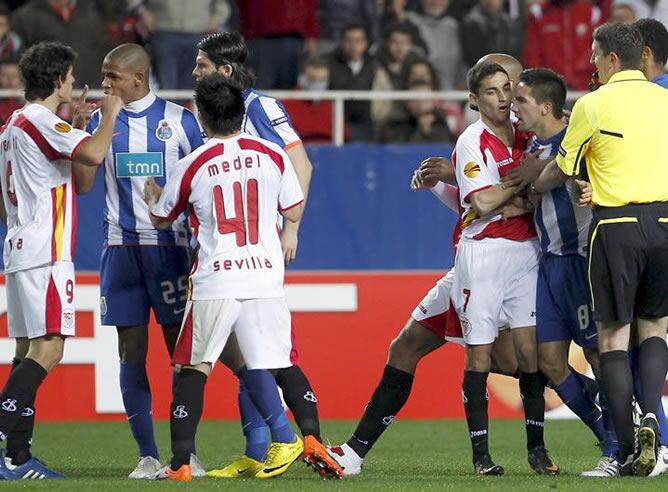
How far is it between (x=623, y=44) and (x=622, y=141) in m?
0.52

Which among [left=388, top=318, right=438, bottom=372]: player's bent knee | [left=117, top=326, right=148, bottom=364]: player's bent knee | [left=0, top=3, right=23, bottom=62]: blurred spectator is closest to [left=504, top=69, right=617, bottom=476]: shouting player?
[left=388, top=318, right=438, bottom=372]: player's bent knee

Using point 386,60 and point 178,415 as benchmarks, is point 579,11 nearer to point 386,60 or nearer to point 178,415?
point 386,60

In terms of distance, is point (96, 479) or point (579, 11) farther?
point (579, 11)

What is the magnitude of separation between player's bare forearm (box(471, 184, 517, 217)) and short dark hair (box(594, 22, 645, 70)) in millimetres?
879

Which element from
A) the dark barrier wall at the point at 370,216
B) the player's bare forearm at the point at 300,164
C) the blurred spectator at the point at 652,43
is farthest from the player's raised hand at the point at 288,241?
the dark barrier wall at the point at 370,216

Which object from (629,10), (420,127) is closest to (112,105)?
(420,127)

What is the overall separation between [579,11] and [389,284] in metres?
4.27

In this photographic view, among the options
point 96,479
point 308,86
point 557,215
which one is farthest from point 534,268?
point 308,86

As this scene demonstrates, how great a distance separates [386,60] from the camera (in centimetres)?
1455

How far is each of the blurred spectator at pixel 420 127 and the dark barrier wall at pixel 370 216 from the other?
0.60 m

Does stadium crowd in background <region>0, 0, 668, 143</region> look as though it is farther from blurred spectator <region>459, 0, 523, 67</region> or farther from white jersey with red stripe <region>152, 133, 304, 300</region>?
white jersey with red stripe <region>152, 133, 304, 300</region>

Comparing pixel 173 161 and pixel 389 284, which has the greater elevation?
pixel 173 161

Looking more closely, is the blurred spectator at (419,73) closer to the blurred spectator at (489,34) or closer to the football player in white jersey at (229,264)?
the blurred spectator at (489,34)

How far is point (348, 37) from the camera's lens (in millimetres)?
14344
